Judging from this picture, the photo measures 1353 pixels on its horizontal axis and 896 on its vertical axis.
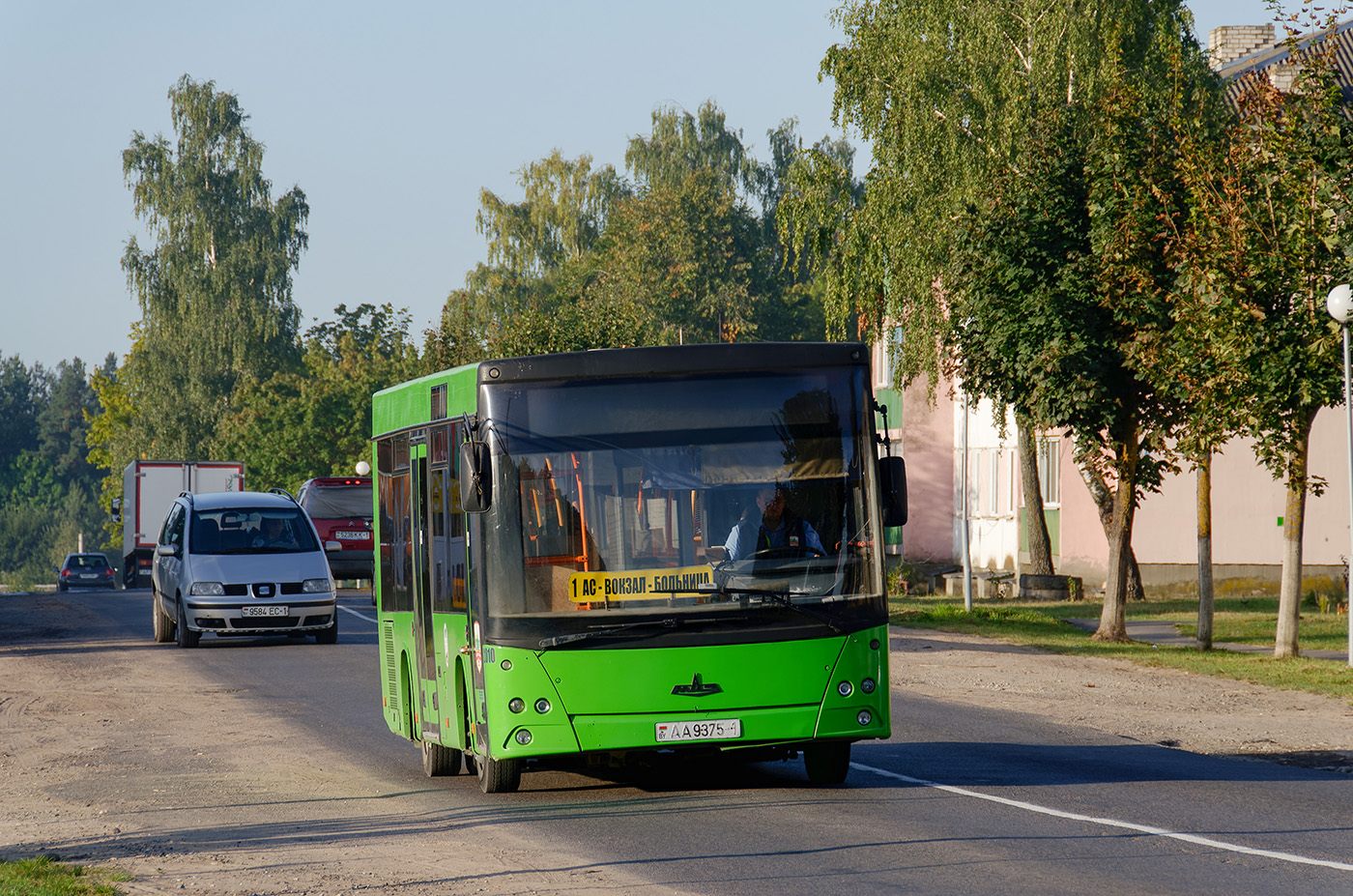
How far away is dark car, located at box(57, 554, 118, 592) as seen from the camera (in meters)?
72.2

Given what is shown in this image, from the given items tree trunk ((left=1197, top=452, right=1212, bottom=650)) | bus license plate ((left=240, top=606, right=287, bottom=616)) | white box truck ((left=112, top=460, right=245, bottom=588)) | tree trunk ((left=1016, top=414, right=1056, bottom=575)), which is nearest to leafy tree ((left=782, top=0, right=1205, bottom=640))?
tree trunk ((left=1197, top=452, right=1212, bottom=650))

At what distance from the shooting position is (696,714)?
1052 cm

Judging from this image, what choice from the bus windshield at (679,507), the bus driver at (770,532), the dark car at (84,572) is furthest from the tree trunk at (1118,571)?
the dark car at (84,572)

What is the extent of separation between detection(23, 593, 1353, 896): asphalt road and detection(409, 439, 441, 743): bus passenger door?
468 millimetres

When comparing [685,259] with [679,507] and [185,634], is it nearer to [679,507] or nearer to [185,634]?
[185,634]

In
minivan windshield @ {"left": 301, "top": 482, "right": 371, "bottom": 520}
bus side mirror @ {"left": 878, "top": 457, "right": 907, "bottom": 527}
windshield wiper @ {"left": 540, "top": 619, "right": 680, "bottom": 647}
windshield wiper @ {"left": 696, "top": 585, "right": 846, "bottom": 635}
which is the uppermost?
minivan windshield @ {"left": 301, "top": 482, "right": 371, "bottom": 520}

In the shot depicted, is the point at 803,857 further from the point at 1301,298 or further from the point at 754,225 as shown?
the point at 754,225

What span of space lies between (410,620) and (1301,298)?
12.0m

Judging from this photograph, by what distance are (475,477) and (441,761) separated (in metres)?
2.86

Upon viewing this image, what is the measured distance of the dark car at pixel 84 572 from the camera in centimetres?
7225

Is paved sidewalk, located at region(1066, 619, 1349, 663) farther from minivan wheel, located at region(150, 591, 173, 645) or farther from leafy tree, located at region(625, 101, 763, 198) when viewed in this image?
leafy tree, located at region(625, 101, 763, 198)

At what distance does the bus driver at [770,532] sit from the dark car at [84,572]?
65706mm

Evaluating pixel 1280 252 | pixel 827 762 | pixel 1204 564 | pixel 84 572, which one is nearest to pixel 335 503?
pixel 1204 564

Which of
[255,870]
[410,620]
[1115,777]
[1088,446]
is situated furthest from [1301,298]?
[255,870]
